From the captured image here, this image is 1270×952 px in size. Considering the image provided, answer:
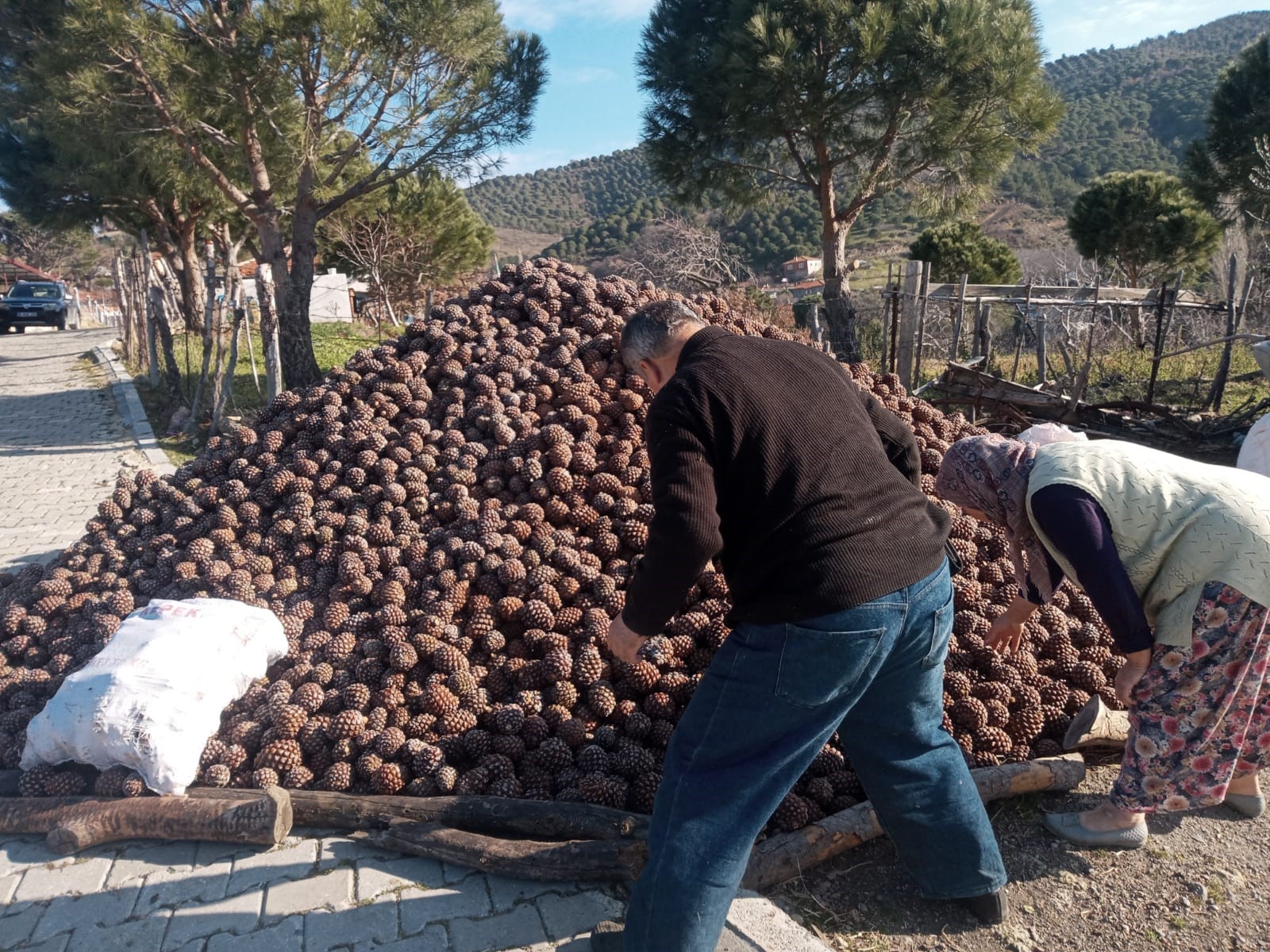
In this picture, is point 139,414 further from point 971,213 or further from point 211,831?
point 971,213

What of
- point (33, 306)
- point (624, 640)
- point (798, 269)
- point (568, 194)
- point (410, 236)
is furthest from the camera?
point (568, 194)

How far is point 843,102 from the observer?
472 inches

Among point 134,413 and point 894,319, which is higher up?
point 894,319

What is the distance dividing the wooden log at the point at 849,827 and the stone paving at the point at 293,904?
15cm

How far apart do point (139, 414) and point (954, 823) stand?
36.7 ft

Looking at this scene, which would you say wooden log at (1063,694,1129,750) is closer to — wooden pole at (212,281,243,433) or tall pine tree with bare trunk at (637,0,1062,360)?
tall pine tree with bare trunk at (637,0,1062,360)

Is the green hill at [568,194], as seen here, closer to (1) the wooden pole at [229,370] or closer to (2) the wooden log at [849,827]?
(1) the wooden pole at [229,370]

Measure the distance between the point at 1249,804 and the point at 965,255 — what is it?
21.3 meters

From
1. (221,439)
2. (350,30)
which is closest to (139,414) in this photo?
(350,30)

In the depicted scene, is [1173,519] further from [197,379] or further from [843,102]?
[197,379]

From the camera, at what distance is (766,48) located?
11633 millimetres

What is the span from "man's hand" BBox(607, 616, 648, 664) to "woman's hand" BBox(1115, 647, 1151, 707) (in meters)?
1.33

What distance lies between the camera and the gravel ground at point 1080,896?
2449 millimetres

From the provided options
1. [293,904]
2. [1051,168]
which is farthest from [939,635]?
[1051,168]
